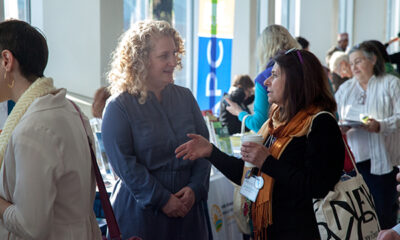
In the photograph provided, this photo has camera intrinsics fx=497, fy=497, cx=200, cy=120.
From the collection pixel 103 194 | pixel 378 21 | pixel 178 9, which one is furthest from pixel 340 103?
pixel 378 21

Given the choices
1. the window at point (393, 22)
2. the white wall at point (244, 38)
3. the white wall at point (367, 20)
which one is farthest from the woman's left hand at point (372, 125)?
the window at point (393, 22)

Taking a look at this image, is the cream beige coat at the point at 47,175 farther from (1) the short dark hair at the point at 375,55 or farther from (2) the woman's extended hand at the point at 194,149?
(1) the short dark hair at the point at 375,55

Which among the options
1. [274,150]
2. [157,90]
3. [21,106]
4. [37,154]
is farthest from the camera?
[157,90]

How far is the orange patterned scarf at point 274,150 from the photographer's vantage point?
192 cm

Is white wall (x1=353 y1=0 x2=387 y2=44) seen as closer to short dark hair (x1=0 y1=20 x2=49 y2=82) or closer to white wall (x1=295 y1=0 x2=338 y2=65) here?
white wall (x1=295 y1=0 x2=338 y2=65)

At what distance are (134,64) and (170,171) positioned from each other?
52 cm

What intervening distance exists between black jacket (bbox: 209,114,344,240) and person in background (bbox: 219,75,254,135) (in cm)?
317

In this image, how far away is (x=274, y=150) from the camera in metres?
1.98

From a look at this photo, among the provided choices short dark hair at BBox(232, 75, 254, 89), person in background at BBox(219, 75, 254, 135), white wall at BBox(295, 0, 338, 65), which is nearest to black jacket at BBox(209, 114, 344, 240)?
person in background at BBox(219, 75, 254, 135)

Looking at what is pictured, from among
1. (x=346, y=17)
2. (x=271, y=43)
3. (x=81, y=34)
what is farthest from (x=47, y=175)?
(x=346, y=17)

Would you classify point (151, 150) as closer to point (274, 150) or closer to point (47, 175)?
point (274, 150)

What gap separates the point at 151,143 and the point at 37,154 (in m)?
0.83

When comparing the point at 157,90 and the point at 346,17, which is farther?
the point at 346,17

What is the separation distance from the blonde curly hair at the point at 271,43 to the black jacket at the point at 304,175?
142 centimetres
